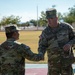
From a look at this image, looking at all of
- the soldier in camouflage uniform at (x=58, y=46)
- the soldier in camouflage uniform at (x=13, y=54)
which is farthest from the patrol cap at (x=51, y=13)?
the soldier in camouflage uniform at (x=13, y=54)

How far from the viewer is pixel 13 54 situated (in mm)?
4953

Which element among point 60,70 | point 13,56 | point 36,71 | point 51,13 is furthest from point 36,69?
point 13,56

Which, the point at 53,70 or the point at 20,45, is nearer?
the point at 20,45

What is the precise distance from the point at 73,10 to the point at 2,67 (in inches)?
3741

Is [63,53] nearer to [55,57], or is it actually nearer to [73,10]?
[55,57]

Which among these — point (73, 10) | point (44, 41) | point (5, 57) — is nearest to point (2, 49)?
point (5, 57)

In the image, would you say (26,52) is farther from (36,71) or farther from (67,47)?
(36,71)

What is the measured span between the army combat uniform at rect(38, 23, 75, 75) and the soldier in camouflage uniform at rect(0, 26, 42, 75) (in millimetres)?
945

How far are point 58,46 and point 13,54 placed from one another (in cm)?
124

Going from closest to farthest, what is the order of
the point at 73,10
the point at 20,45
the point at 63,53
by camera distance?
the point at 20,45
the point at 63,53
the point at 73,10

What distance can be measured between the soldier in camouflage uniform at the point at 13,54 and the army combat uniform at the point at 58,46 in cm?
94

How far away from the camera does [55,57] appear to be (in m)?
5.94

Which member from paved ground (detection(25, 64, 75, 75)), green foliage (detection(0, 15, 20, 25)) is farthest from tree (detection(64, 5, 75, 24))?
paved ground (detection(25, 64, 75, 75))

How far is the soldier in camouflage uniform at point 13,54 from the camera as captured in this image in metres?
4.93
